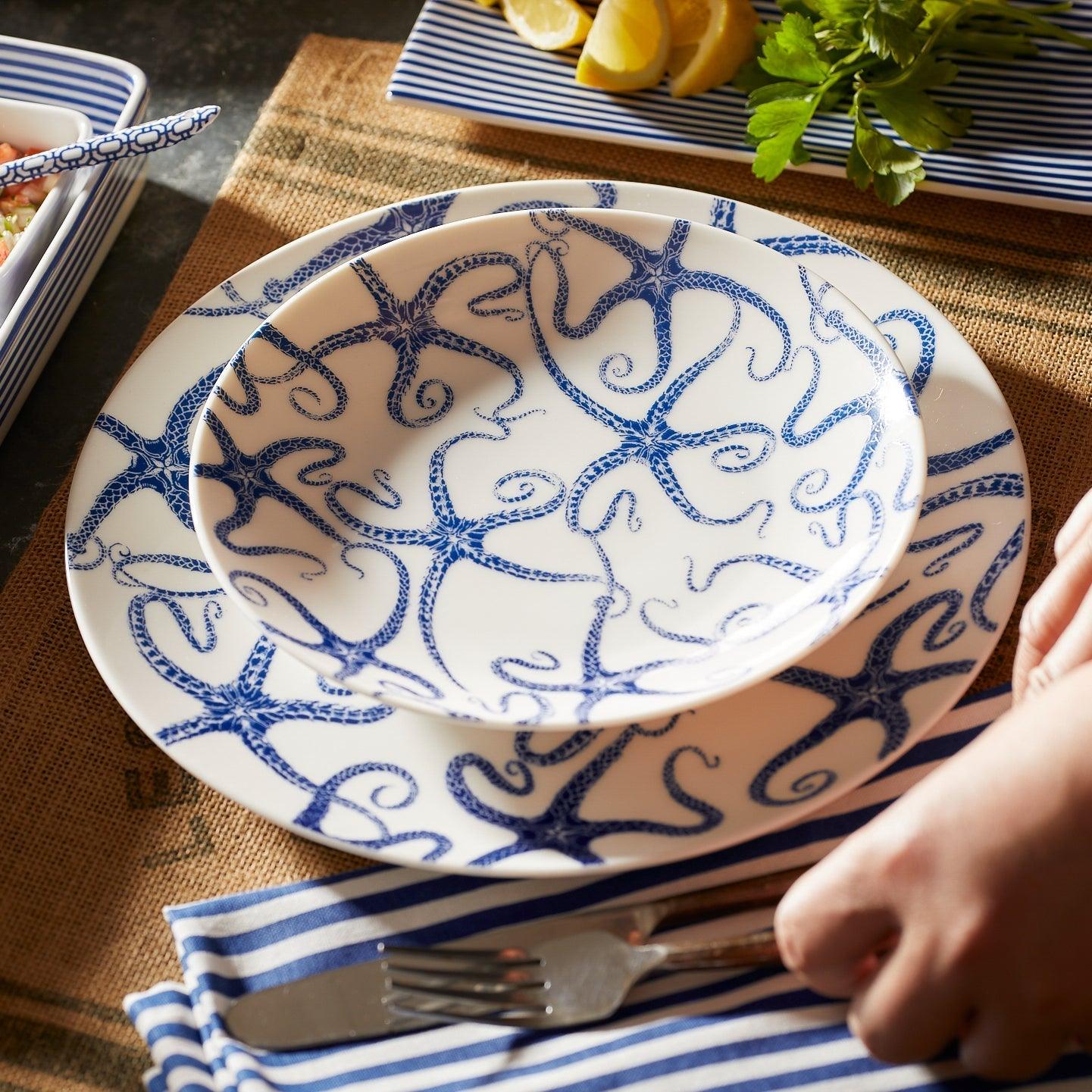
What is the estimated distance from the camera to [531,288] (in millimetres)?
927

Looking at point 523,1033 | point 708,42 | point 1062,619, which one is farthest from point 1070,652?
point 708,42

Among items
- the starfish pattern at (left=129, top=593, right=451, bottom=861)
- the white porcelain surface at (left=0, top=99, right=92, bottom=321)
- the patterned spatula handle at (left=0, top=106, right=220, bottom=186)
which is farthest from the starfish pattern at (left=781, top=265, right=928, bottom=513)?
the white porcelain surface at (left=0, top=99, right=92, bottom=321)

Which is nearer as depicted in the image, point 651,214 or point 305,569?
point 305,569

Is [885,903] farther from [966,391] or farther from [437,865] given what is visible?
[966,391]

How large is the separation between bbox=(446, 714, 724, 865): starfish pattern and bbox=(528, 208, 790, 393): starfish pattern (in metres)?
0.30

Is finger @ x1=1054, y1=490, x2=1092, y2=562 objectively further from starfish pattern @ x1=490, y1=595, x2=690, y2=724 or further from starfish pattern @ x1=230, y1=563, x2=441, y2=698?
starfish pattern @ x1=230, y1=563, x2=441, y2=698

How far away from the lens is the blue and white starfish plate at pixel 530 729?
0.69 metres

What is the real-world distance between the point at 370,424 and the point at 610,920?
42 cm

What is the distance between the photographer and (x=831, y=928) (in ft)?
1.92

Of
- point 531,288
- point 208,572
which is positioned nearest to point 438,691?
point 208,572

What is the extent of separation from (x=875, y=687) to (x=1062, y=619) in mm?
118

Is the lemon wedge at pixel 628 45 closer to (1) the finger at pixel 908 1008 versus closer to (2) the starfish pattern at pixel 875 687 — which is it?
(2) the starfish pattern at pixel 875 687

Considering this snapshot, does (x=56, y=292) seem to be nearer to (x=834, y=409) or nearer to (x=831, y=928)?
(x=834, y=409)

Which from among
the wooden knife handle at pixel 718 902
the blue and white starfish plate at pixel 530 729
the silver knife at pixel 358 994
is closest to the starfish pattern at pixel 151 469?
the blue and white starfish plate at pixel 530 729
